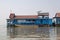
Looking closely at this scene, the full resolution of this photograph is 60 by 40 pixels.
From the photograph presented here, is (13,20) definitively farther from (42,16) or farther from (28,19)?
(42,16)

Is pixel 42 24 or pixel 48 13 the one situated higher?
pixel 48 13

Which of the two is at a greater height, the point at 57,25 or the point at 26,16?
the point at 26,16

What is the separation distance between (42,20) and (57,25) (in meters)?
1.82

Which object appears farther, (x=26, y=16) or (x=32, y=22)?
(x=26, y=16)

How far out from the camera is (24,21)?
16.3 meters

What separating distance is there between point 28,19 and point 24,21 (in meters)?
0.51

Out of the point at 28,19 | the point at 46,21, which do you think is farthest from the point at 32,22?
the point at 46,21

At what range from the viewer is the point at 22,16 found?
56.8ft

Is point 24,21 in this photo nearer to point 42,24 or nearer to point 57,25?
point 42,24

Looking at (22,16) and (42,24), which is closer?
(42,24)

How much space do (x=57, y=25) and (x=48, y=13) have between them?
175 cm

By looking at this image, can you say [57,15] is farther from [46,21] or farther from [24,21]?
[24,21]

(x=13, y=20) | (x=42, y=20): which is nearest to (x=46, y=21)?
(x=42, y=20)

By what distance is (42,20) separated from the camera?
15.8 metres
